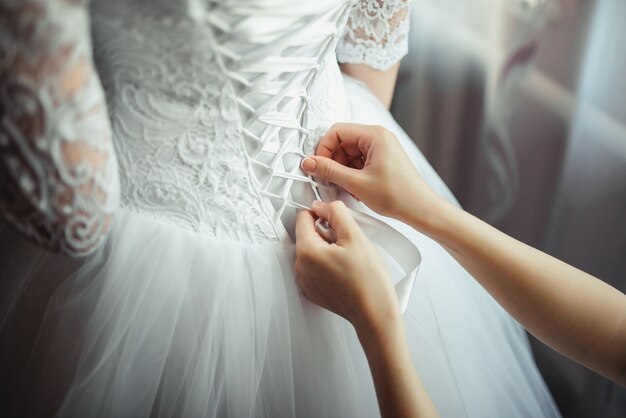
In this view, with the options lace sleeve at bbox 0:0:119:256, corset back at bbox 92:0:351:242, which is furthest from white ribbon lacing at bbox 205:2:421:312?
lace sleeve at bbox 0:0:119:256

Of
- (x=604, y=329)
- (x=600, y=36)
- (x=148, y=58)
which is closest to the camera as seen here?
(x=148, y=58)

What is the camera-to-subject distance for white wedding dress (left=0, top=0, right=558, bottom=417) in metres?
0.51

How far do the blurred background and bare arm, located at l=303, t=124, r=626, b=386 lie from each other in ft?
1.63

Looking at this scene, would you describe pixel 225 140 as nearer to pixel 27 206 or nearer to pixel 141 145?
pixel 141 145

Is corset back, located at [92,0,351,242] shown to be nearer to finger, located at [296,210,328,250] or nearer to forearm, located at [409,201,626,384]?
finger, located at [296,210,328,250]

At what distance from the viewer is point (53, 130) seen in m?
0.42

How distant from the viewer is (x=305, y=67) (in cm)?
60

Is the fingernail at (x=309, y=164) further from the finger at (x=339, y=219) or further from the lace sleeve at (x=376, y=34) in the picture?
the lace sleeve at (x=376, y=34)

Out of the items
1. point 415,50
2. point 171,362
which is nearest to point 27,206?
point 171,362

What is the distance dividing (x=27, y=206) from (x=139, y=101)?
0.17 m

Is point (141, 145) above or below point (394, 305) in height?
above

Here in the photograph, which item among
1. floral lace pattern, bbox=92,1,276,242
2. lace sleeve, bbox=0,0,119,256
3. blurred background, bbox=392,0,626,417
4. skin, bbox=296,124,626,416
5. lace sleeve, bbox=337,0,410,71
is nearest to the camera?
lace sleeve, bbox=0,0,119,256

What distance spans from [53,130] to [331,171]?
327mm

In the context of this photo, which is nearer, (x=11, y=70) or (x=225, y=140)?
(x=11, y=70)
